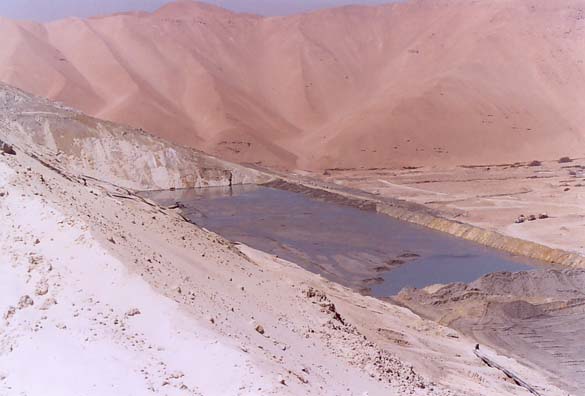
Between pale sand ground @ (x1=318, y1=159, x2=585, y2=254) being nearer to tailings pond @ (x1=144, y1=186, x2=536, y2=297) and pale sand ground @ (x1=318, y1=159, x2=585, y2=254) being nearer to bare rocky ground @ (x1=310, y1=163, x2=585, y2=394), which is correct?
bare rocky ground @ (x1=310, y1=163, x2=585, y2=394)

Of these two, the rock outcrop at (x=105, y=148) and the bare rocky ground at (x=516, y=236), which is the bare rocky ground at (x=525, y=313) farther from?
the rock outcrop at (x=105, y=148)

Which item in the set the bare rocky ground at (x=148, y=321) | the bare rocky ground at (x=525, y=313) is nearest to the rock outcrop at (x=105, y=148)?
the bare rocky ground at (x=525, y=313)

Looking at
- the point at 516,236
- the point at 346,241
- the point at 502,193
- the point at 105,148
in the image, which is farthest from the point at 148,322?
the point at 502,193

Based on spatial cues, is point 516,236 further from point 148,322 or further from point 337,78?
point 337,78

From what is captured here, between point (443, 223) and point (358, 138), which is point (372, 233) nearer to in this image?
point (443, 223)

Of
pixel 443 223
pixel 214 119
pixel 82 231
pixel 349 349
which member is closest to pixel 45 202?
pixel 82 231

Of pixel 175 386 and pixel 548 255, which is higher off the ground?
pixel 548 255
